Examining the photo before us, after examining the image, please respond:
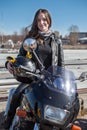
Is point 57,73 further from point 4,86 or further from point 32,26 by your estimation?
point 4,86

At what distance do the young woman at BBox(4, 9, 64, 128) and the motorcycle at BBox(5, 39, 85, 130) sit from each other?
54cm

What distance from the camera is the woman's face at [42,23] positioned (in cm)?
362

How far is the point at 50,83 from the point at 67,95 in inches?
7.6

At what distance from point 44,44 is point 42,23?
247mm

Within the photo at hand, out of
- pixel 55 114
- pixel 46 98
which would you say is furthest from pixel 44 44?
pixel 55 114

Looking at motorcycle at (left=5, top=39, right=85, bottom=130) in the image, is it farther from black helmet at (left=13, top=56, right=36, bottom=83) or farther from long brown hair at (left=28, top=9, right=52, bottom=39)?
long brown hair at (left=28, top=9, right=52, bottom=39)

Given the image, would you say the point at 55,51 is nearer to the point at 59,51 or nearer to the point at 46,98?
the point at 59,51

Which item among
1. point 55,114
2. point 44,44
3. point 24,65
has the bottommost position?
point 55,114

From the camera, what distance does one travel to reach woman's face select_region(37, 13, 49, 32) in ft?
11.9

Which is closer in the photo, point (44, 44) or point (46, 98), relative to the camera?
point (46, 98)

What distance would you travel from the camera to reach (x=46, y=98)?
256 cm

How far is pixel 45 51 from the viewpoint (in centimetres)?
354

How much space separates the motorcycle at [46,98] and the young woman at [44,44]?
536 mm

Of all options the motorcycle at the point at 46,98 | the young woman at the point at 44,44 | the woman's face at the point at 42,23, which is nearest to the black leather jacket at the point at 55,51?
the young woman at the point at 44,44
